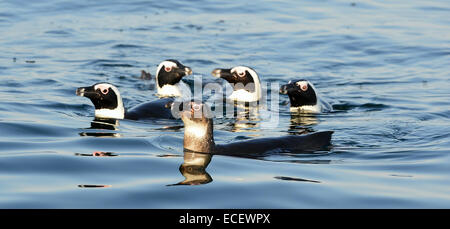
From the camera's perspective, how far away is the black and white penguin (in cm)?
1489

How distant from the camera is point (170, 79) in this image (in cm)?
1532

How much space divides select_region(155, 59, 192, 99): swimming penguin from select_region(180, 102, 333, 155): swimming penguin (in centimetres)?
546

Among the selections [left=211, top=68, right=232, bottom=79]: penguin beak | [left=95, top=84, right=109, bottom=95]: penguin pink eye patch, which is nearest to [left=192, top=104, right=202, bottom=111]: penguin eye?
[left=95, top=84, right=109, bottom=95]: penguin pink eye patch

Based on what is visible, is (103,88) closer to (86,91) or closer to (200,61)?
(86,91)

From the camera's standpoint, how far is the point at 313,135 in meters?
9.91

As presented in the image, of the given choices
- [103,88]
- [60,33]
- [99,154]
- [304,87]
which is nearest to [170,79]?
[103,88]

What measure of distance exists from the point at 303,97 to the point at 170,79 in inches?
112

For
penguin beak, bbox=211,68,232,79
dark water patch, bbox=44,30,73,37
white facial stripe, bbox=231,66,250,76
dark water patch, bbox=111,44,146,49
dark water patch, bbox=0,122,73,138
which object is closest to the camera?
dark water patch, bbox=0,122,73,138

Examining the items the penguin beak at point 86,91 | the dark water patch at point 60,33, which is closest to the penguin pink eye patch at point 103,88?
the penguin beak at point 86,91

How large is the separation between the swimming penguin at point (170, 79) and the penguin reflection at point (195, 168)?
5.58 metres

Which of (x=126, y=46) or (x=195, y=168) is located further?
(x=126, y=46)

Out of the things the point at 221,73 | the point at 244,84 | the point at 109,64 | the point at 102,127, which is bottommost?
the point at 102,127

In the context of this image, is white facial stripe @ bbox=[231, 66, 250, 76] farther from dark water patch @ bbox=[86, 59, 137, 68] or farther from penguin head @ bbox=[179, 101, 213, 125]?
penguin head @ bbox=[179, 101, 213, 125]
